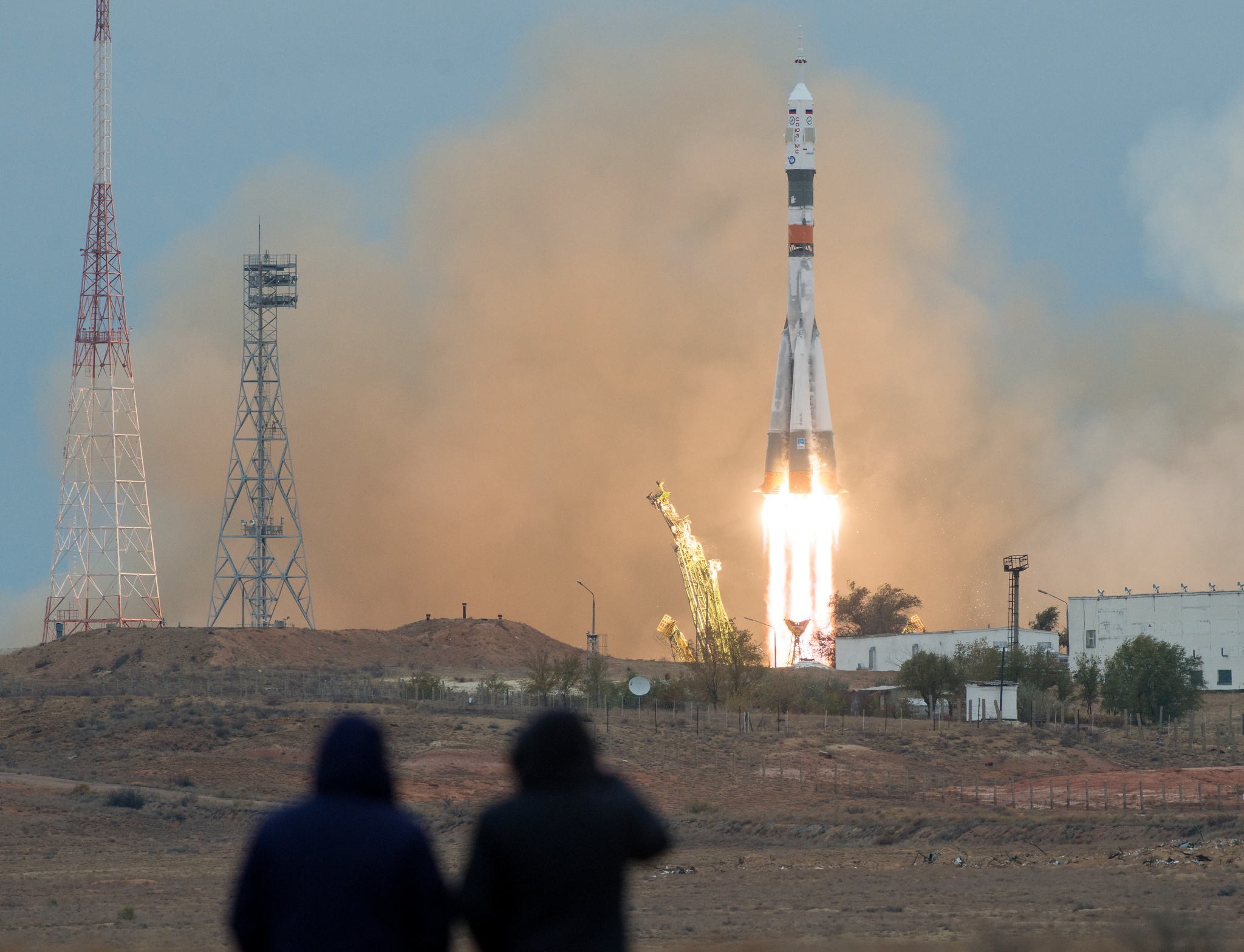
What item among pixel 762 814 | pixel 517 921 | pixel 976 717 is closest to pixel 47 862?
pixel 762 814

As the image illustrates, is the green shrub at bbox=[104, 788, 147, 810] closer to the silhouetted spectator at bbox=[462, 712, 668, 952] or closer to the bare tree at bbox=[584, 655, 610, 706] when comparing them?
the bare tree at bbox=[584, 655, 610, 706]

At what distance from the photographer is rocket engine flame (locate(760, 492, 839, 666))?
8231 centimetres

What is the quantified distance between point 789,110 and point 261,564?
1386 inches

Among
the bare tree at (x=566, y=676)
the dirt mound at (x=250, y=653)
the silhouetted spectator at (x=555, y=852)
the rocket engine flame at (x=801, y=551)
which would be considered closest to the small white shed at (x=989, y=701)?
the rocket engine flame at (x=801, y=551)

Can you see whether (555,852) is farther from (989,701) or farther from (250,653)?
(250,653)

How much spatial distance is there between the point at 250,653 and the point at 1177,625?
48114 millimetres

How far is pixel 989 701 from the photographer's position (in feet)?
235

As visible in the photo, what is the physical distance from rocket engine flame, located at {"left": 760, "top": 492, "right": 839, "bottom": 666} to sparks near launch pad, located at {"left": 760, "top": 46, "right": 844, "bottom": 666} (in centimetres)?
3

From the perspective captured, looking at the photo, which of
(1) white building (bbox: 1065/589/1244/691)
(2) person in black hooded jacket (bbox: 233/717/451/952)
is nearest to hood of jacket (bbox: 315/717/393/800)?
(2) person in black hooded jacket (bbox: 233/717/451/952)

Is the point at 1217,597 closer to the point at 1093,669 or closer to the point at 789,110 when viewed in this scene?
the point at 1093,669

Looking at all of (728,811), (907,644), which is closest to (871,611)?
(907,644)

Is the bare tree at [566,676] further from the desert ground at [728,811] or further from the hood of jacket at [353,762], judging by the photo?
the hood of jacket at [353,762]

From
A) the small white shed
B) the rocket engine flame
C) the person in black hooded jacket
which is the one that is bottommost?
the small white shed

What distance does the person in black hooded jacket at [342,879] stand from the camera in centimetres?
663
